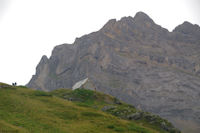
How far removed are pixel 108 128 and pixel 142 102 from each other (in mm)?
162225

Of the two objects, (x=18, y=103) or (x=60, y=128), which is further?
(x=18, y=103)

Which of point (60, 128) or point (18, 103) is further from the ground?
point (18, 103)

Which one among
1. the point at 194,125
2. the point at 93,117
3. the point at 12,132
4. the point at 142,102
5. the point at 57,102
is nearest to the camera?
the point at 12,132

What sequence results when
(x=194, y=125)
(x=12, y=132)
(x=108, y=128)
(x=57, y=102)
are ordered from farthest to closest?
(x=194, y=125) < (x=57, y=102) < (x=108, y=128) < (x=12, y=132)

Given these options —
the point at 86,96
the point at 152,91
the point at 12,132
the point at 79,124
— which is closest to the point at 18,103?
the point at 79,124

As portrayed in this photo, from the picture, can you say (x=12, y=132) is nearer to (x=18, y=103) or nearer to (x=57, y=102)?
(x=18, y=103)

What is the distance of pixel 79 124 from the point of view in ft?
109

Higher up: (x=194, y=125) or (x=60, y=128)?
(x=60, y=128)

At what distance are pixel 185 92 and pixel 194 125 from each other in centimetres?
3592

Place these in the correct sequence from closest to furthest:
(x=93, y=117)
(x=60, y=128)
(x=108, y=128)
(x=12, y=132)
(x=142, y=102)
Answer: (x=12, y=132)
(x=60, y=128)
(x=108, y=128)
(x=93, y=117)
(x=142, y=102)

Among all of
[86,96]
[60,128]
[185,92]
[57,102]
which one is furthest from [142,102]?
[60,128]

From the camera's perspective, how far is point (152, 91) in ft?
652

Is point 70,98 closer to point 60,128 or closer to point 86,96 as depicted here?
point 86,96

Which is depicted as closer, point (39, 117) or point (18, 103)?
point (39, 117)
